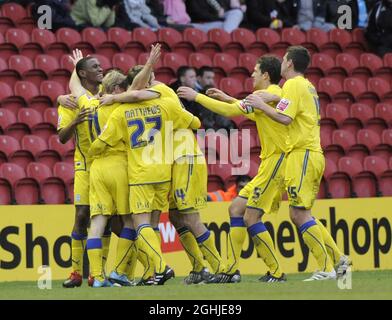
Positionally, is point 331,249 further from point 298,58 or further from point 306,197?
point 298,58

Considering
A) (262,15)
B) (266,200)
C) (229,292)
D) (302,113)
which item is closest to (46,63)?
(262,15)

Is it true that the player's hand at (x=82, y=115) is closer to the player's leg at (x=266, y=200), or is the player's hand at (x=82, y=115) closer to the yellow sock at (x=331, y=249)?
the player's leg at (x=266, y=200)

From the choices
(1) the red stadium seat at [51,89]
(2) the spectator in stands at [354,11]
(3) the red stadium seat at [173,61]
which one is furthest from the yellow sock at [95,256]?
(2) the spectator in stands at [354,11]

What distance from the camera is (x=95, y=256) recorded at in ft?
37.3

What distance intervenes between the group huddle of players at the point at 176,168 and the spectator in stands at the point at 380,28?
828 centimetres

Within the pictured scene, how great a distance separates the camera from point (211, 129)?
652 inches

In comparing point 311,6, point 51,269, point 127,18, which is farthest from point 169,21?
point 51,269

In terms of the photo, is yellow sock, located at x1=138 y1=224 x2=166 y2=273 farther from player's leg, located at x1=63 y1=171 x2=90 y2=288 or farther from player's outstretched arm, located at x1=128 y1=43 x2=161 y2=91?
player's outstretched arm, located at x1=128 y1=43 x2=161 y2=91

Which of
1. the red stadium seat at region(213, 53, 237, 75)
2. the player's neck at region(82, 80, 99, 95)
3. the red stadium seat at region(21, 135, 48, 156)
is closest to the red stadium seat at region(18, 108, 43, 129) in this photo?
the red stadium seat at region(21, 135, 48, 156)

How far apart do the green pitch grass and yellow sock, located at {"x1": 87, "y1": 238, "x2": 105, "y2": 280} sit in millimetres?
206

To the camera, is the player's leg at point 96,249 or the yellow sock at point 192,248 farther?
the yellow sock at point 192,248

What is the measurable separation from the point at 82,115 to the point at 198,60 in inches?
282

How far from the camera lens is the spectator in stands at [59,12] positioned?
1858cm

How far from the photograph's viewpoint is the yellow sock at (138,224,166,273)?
36.3 feet
